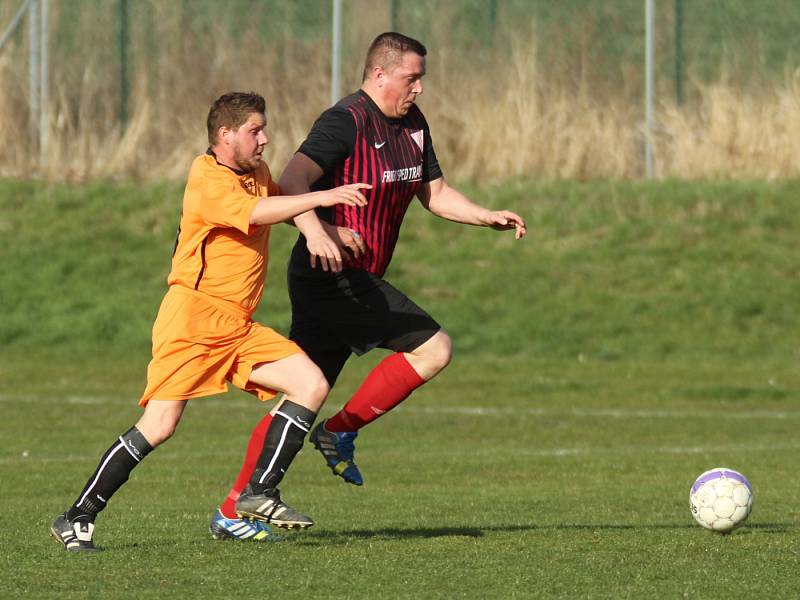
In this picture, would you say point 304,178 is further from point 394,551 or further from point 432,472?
point 432,472

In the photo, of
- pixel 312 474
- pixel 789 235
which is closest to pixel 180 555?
pixel 312 474

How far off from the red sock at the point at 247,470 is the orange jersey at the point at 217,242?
724mm

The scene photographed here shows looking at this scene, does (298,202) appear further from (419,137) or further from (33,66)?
(33,66)

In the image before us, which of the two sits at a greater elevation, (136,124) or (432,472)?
(136,124)

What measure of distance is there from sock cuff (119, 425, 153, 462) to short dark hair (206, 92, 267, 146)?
1.39 meters

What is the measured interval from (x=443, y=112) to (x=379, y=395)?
15770 mm

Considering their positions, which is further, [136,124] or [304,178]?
[136,124]

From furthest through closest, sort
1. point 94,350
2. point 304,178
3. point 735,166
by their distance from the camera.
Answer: point 735,166 → point 94,350 → point 304,178

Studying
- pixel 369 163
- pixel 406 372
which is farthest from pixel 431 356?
pixel 369 163

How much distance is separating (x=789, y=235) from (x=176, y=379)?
15828 mm

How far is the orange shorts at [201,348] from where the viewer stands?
7.39 meters

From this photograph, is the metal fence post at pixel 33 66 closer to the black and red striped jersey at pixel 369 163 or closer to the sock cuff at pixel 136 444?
the black and red striped jersey at pixel 369 163

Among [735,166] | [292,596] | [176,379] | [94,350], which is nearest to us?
[292,596]

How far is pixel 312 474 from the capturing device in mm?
11984
